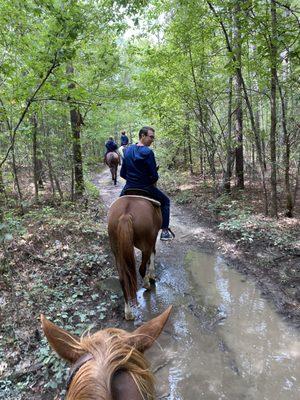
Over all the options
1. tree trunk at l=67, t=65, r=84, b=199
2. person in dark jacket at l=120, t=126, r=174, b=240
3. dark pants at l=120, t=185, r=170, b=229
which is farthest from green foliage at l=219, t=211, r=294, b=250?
tree trunk at l=67, t=65, r=84, b=199

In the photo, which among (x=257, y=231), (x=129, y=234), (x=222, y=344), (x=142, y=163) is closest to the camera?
(x=222, y=344)

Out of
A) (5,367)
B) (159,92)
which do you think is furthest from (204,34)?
(5,367)

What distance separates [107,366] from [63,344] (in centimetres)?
38

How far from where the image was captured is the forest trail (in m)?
3.30

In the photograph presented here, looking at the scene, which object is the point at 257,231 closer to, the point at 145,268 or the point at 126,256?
the point at 145,268

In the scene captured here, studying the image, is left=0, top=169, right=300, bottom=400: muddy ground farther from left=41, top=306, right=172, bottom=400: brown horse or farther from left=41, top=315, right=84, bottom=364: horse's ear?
left=41, top=306, right=172, bottom=400: brown horse

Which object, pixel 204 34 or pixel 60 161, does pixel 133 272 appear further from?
pixel 204 34

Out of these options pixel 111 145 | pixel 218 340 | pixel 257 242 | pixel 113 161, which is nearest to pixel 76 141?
pixel 257 242

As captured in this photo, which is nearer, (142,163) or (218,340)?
(218,340)

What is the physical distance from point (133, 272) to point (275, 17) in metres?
5.60

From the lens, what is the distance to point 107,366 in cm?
118

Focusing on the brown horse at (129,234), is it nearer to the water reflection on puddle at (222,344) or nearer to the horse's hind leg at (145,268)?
the horse's hind leg at (145,268)

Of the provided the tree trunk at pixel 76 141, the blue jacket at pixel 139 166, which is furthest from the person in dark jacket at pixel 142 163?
the tree trunk at pixel 76 141

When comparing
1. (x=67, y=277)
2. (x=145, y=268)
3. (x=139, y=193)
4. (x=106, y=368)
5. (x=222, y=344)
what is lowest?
(x=222, y=344)
